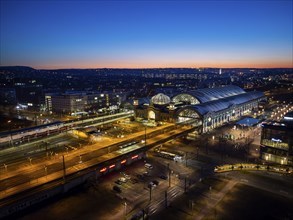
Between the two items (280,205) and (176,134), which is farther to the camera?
(176,134)

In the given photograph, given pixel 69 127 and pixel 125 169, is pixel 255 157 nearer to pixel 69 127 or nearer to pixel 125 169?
pixel 125 169

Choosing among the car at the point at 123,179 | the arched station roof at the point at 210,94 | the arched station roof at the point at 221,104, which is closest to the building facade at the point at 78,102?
the arched station roof at the point at 210,94

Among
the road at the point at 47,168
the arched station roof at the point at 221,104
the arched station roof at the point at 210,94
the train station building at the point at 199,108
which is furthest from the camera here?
the arched station roof at the point at 210,94

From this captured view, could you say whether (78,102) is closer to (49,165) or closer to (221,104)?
(221,104)

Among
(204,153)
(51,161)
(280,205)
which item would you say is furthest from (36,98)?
(280,205)

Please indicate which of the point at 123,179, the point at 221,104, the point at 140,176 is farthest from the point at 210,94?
the point at 123,179

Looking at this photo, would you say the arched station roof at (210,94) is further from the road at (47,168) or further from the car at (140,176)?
the car at (140,176)

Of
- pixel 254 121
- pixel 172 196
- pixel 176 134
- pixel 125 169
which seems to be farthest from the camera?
pixel 254 121

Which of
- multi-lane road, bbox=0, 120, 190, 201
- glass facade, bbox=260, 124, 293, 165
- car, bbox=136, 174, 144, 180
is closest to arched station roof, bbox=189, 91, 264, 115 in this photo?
multi-lane road, bbox=0, 120, 190, 201

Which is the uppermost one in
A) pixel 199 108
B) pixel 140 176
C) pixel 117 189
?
pixel 199 108
